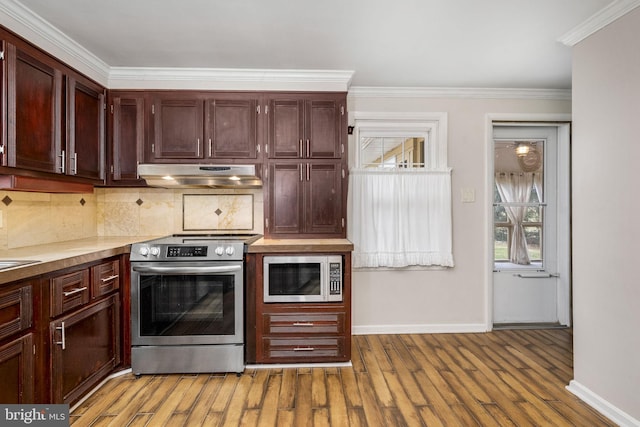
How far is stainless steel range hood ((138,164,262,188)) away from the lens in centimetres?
284

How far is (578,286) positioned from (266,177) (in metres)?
2.43

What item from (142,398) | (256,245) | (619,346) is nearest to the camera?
(619,346)

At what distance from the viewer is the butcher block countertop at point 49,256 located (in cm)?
169

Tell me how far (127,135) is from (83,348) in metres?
1.74

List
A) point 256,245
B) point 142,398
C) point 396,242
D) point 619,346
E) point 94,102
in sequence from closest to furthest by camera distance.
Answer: point 619,346, point 142,398, point 256,245, point 94,102, point 396,242

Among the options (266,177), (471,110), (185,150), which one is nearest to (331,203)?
(266,177)

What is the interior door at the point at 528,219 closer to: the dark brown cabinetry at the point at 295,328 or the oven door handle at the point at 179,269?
the dark brown cabinetry at the point at 295,328

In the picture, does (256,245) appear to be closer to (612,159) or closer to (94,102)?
(94,102)

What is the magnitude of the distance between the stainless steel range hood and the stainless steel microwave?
719 millimetres

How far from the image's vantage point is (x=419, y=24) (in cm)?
234

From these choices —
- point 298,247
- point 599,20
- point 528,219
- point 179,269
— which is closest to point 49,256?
point 179,269

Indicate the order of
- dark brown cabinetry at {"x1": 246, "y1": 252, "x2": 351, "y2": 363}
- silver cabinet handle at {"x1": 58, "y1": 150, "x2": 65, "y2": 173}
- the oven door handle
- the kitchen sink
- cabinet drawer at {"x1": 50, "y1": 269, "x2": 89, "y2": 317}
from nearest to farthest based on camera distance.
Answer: the kitchen sink → cabinet drawer at {"x1": 50, "y1": 269, "x2": 89, "y2": 317} → silver cabinet handle at {"x1": 58, "y1": 150, "x2": 65, "y2": 173} → the oven door handle → dark brown cabinetry at {"x1": 246, "y1": 252, "x2": 351, "y2": 363}

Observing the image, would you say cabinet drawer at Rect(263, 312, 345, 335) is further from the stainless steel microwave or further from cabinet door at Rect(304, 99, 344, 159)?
cabinet door at Rect(304, 99, 344, 159)

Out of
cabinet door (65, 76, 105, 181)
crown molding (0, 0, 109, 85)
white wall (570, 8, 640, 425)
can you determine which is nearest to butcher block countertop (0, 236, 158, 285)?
cabinet door (65, 76, 105, 181)
